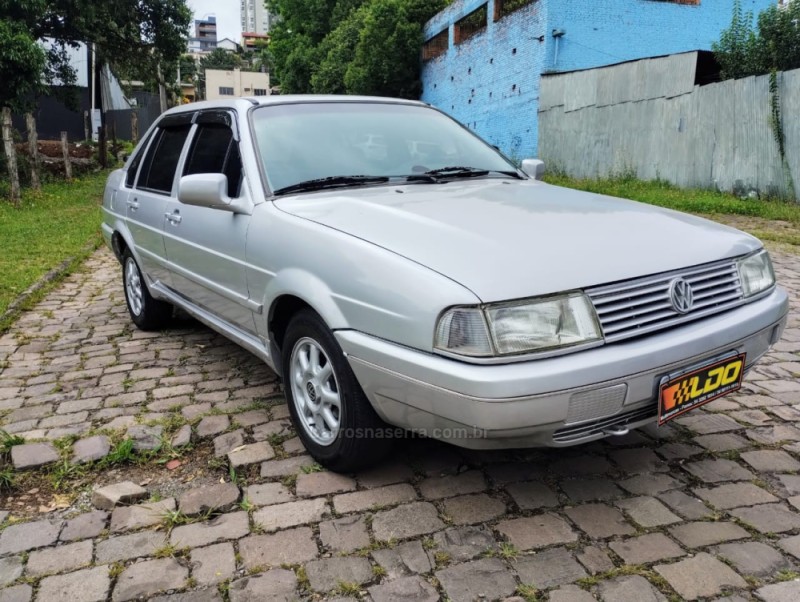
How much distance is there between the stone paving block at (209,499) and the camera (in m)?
2.62

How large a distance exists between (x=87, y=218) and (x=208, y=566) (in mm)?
10138

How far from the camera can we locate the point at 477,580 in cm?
217

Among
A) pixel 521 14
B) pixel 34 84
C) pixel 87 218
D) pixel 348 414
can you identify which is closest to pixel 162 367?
pixel 348 414

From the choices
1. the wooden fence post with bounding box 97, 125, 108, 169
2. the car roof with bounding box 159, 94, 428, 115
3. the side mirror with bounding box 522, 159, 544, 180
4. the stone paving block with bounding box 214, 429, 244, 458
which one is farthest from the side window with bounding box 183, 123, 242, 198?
the wooden fence post with bounding box 97, 125, 108, 169

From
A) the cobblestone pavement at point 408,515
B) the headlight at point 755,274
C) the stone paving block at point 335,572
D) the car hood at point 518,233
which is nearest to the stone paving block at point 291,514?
the cobblestone pavement at point 408,515

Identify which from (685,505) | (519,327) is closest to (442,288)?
(519,327)

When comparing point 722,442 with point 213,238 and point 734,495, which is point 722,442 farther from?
point 213,238

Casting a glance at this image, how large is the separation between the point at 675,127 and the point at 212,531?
12270mm

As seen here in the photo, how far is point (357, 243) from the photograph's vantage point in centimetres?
251

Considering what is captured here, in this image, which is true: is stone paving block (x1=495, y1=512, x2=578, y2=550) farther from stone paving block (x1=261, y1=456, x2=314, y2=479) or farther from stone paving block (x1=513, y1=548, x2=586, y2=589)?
stone paving block (x1=261, y1=456, x2=314, y2=479)

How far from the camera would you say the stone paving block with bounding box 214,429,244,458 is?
3.11 m

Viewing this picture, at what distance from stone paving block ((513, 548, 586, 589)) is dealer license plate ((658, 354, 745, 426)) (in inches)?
23.2

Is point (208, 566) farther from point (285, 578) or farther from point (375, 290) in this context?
point (375, 290)

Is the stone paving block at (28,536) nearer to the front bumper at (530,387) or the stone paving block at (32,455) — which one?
the stone paving block at (32,455)
